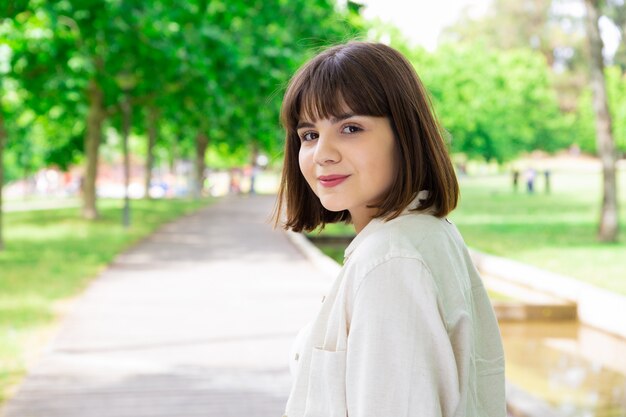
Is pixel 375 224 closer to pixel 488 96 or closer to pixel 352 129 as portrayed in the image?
pixel 352 129

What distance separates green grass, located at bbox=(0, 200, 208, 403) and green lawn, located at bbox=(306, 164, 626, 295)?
527 cm

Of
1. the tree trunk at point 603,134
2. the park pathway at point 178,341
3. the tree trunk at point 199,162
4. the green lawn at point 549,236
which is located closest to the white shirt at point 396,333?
the park pathway at point 178,341

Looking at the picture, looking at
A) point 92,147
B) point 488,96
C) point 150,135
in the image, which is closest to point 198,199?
point 150,135

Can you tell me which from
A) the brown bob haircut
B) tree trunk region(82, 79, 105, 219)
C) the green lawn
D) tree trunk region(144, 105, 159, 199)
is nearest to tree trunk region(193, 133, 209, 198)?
tree trunk region(144, 105, 159, 199)

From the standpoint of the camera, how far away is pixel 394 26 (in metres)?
47.0

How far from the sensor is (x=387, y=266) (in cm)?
153

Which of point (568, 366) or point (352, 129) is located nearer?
point (352, 129)

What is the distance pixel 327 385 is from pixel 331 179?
1.42 feet

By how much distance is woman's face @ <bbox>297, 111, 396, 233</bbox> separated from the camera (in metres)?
1.76

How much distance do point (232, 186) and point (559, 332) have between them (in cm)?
4723

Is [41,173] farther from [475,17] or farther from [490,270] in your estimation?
[490,270]

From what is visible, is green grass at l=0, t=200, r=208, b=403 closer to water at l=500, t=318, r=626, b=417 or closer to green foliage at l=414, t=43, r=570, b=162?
water at l=500, t=318, r=626, b=417

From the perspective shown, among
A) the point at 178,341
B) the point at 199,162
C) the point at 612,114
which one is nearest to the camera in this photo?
the point at 178,341

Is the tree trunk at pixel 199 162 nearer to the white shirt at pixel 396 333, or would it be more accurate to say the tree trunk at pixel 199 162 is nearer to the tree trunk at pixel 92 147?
the tree trunk at pixel 92 147
